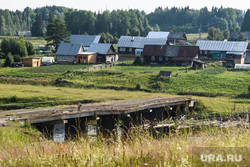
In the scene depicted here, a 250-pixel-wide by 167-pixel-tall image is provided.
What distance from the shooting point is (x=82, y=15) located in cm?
12550

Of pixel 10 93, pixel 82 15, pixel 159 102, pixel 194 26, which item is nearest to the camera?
pixel 159 102

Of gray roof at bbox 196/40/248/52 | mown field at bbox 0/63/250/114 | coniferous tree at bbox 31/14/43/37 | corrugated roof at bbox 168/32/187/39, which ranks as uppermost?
coniferous tree at bbox 31/14/43/37

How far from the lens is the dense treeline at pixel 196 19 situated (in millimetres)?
162625

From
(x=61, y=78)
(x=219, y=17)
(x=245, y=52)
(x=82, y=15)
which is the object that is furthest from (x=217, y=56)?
(x=219, y=17)

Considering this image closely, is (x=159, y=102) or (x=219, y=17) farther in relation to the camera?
(x=219, y=17)

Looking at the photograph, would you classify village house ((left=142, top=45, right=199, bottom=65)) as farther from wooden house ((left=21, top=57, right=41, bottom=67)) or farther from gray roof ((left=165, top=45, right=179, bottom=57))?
wooden house ((left=21, top=57, right=41, bottom=67))

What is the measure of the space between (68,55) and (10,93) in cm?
3126

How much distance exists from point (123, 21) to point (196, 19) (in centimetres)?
5747

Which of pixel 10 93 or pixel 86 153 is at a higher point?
pixel 86 153

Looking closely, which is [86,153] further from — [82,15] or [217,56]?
[82,15]

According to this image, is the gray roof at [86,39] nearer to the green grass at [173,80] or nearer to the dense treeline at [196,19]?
the green grass at [173,80]

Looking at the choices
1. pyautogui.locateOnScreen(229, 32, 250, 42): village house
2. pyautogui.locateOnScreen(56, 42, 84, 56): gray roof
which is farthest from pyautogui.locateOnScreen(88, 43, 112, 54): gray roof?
pyautogui.locateOnScreen(229, 32, 250, 42): village house

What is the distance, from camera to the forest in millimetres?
123438

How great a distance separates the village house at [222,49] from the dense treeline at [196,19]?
261ft
